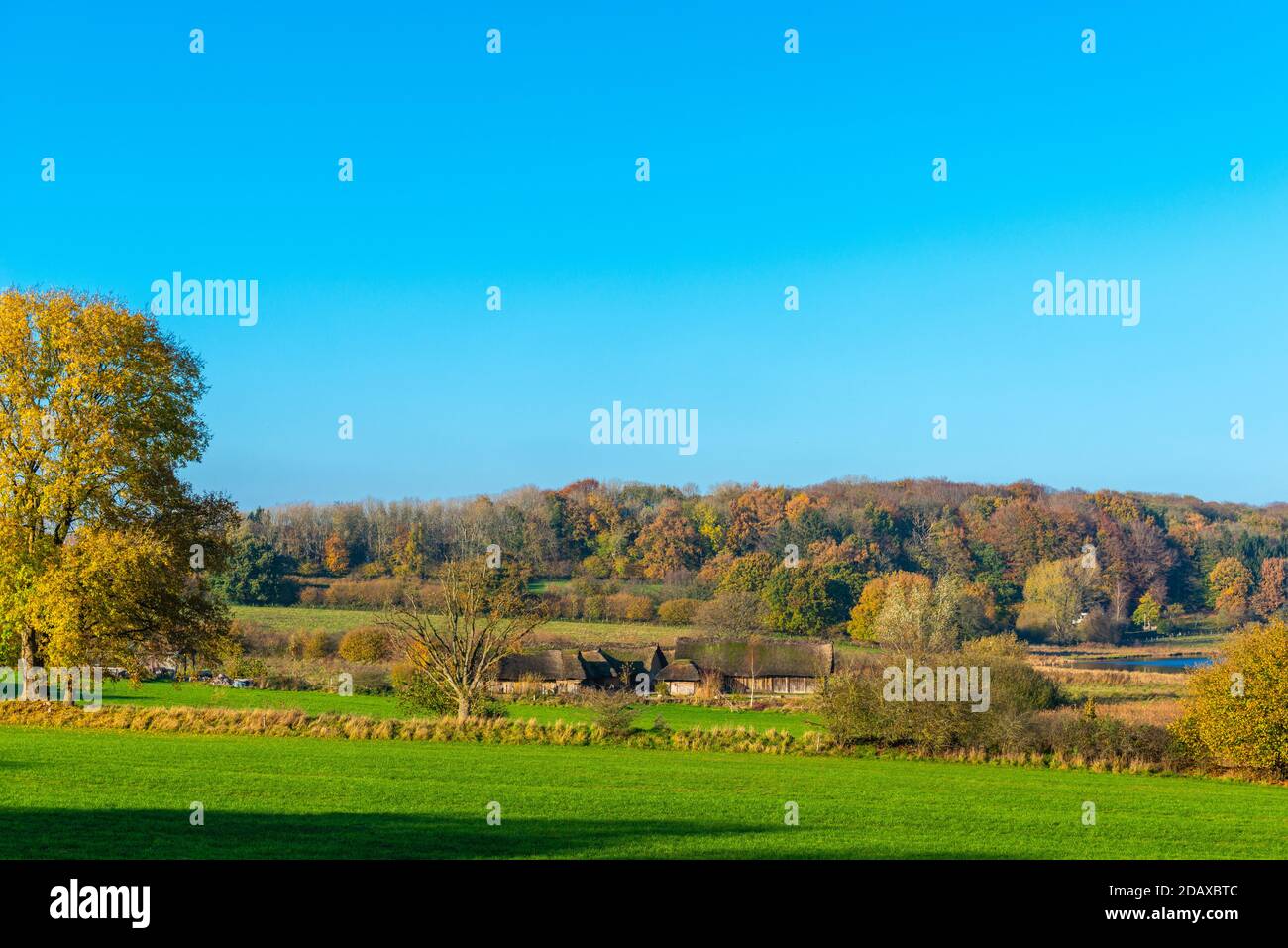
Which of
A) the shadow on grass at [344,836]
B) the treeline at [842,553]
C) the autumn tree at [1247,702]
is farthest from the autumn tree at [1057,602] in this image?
the shadow on grass at [344,836]

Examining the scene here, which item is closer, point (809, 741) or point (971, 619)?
point (809, 741)

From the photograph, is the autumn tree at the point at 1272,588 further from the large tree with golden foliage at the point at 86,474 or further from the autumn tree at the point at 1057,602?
the large tree with golden foliage at the point at 86,474

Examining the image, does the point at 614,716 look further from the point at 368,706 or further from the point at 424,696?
the point at 368,706

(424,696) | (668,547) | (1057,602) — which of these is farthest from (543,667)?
(1057,602)

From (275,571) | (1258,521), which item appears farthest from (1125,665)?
(275,571)

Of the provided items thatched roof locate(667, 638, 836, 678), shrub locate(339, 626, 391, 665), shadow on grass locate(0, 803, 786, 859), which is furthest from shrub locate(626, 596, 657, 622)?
shadow on grass locate(0, 803, 786, 859)

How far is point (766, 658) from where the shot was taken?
76.4 meters

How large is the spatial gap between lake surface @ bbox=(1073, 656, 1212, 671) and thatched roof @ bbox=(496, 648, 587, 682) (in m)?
35.1

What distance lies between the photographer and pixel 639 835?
17328 mm

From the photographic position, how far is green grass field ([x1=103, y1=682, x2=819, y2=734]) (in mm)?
48500

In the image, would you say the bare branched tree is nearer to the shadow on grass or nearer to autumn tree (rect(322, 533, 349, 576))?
the shadow on grass

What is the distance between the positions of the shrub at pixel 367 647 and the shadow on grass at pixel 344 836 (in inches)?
2149
